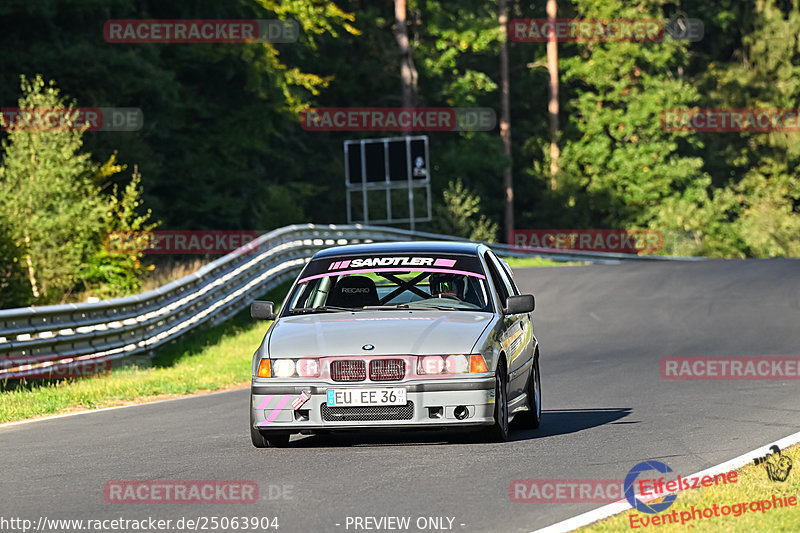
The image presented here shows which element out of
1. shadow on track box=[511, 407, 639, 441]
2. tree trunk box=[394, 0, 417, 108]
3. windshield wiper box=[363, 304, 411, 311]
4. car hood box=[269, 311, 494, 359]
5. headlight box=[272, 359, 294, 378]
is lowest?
shadow on track box=[511, 407, 639, 441]

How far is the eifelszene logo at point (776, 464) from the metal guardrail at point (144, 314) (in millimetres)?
10096

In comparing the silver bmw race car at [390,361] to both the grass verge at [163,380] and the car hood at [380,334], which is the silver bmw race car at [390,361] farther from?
the grass verge at [163,380]

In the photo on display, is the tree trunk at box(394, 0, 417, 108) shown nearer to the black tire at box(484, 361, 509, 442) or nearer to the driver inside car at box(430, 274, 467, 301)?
the driver inside car at box(430, 274, 467, 301)

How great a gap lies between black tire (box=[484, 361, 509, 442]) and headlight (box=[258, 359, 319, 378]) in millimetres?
1305

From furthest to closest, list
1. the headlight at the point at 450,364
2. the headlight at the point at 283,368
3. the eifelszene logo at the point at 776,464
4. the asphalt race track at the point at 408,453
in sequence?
the headlight at the point at 283,368 < the headlight at the point at 450,364 < the eifelszene logo at the point at 776,464 < the asphalt race track at the point at 408,453

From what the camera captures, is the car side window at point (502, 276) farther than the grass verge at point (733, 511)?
Yes

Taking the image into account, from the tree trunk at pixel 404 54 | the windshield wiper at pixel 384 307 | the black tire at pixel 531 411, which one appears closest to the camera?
the windshield wiper at pixel 384 307

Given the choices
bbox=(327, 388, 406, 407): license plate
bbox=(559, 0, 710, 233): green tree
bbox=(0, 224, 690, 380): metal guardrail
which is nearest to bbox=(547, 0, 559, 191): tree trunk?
bbox=(559, 0, 710, 233): green tree

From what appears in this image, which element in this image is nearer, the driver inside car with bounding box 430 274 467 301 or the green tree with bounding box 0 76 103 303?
the driver inside car with bounding box 430 274 467 301

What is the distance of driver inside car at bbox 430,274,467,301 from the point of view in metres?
11.2

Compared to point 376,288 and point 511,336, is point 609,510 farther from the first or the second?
point 376,288

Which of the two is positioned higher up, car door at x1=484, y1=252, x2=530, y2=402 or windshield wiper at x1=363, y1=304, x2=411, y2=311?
windshield wiper at x1=363, y1=304, x2=411, y2=311

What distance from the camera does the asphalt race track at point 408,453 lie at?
7781 mm

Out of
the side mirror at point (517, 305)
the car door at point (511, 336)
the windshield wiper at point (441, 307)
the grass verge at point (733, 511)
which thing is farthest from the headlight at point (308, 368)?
the grass verge at point (733, 511)
